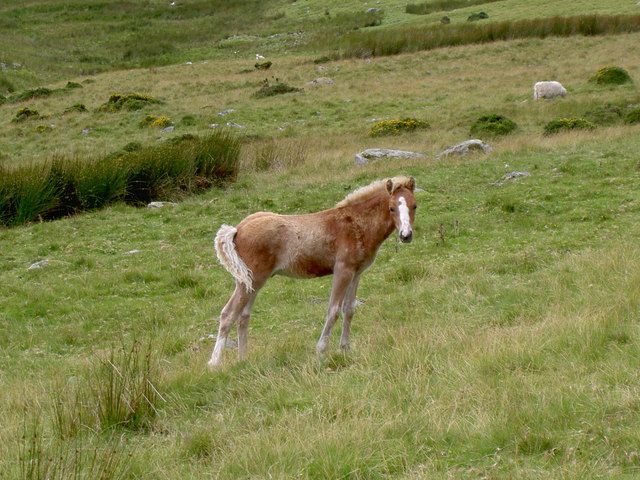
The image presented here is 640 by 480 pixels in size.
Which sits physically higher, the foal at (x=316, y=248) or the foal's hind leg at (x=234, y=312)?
the foal at (x=316, y=248)

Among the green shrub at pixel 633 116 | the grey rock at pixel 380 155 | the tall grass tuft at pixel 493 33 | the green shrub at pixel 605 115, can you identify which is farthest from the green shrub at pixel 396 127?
the tall grass tuft at pixel 493 33

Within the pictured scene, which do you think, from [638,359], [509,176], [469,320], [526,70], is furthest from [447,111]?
[638,359]

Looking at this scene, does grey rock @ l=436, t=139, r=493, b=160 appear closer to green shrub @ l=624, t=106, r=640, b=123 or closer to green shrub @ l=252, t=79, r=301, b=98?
green shrub @ l=624, t=106, r=640, b=123

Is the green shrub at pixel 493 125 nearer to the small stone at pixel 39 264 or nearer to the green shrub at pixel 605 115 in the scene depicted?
the green shrub at pixel 605 115

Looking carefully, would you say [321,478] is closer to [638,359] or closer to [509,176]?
[638,359]

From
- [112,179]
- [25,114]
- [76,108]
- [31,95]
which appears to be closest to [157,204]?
[112,179]

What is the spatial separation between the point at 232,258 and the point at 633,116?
838 inches

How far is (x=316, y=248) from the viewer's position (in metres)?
7.73

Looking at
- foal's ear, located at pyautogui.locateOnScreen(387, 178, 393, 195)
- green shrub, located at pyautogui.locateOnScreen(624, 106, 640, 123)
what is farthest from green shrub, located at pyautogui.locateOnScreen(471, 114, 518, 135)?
foal's ear, located at pyautogui.locateOnScreen(387, 178, 393, 195)

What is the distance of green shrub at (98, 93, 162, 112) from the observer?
36059 mm

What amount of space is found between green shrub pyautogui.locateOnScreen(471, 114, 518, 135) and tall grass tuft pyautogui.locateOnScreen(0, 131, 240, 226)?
992 cm

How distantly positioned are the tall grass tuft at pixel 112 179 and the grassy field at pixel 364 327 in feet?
3.11

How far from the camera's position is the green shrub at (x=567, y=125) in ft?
76.5

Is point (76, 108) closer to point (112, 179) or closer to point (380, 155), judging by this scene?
point (112, 179)
